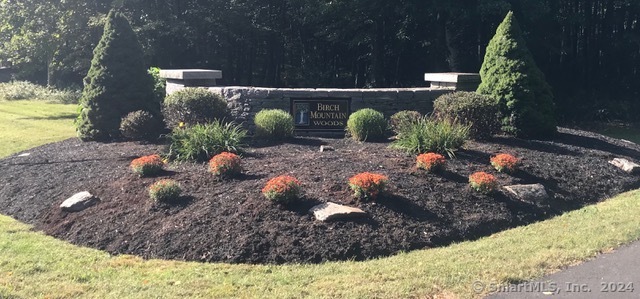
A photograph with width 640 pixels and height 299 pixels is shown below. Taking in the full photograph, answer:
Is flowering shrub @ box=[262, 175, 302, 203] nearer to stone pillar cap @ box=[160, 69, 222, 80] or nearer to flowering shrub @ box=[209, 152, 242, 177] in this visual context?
flowering shrub @ box=[209, 152, 242, 177]

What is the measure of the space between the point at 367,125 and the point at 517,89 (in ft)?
9.27

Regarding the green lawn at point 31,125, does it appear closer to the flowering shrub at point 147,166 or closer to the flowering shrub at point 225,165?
the flowering shrub at point 147,166

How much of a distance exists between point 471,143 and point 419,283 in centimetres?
537

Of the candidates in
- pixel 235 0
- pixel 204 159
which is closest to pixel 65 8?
pixel 235 0

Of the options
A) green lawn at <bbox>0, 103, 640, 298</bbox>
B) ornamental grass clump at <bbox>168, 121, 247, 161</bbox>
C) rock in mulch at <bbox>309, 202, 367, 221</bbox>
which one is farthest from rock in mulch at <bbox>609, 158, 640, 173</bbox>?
ornamental grass clump at <bbox>168, 121, 247, 161</bbox>

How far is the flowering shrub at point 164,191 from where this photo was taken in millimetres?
7730

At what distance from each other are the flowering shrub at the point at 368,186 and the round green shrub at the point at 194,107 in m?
4.55

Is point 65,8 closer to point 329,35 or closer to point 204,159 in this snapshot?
point 329,35

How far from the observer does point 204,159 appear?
31.7ft

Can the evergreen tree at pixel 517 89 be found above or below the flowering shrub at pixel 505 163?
above

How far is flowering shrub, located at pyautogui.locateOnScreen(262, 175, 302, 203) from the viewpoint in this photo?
7.33 metres

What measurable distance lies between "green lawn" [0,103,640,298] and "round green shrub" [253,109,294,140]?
4.60 metres

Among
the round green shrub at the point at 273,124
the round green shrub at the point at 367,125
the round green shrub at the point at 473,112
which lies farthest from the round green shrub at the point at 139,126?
the round green shrub at the point at 473,112

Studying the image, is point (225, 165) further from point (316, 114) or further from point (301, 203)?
point (316, 114)
